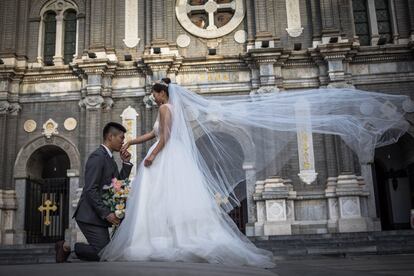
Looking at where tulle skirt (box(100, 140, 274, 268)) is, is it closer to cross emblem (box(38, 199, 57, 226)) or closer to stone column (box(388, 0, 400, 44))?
cross emblem (box(38, 199, 57, 226))

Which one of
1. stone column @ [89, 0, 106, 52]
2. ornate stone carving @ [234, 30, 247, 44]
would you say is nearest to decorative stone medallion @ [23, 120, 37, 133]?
stone column @ [89, 0, 106, 52]

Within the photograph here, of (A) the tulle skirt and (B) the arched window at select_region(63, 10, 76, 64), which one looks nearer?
(A) the tulle skirt

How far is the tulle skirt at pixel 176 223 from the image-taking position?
18.1ft

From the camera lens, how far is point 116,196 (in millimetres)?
5887

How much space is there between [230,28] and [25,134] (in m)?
8.25

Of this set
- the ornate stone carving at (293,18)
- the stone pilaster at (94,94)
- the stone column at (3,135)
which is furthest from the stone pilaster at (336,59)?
the stone column at (3,135)

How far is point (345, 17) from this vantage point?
1748 centimetres

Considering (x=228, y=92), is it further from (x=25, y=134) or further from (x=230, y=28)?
(x=25, y=134)

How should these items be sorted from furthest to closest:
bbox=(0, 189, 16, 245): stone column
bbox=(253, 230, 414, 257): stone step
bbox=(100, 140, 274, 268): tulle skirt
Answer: bbox=(0, 189, 16, 245): stone column, bbox=(253, 230, 414, 257): stone step, bbox=(100, 140, 274, 268): tulle skirt

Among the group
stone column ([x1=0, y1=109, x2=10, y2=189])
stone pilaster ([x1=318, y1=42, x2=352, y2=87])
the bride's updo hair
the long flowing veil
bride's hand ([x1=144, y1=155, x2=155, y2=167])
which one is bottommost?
bride's hand ([x1=144, y1=155, x2=155, y2=167])

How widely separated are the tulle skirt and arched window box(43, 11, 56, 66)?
44.2 feet

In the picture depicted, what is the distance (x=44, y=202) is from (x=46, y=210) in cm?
34

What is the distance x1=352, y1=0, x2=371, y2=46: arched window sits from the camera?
17.7 metres

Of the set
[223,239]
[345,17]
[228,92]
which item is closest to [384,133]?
[223,239]
